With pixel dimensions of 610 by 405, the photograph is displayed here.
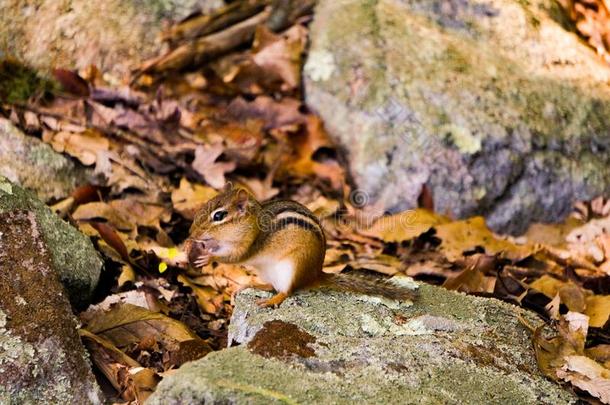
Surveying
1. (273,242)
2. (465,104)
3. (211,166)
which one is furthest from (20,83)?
(465,104)

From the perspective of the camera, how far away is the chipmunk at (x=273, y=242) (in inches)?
148

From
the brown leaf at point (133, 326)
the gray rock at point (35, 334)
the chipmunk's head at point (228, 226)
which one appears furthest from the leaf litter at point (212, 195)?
the chipmunk's head at point (228, 226)

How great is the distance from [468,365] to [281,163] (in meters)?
2.93

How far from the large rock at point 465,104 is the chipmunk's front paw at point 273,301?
219cm

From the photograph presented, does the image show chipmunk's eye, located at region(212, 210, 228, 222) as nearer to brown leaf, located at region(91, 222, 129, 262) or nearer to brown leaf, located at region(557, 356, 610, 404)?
brown leaf, located at region(91, 222, 129, 262)

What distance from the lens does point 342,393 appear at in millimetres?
2885

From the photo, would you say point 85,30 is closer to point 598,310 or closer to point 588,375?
point 598,310

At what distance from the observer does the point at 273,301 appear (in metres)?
3.65

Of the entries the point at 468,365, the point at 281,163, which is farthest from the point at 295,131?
the point at 468,365

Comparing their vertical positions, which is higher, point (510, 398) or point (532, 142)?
point (510, 398)

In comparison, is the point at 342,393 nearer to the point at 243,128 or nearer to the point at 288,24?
the point at 243,128

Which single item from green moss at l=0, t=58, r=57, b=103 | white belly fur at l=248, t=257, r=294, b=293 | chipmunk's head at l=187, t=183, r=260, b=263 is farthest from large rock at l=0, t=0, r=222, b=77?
white belly fur at l=248, t=257, r=294, b=293

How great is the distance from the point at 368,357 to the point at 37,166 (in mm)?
2730

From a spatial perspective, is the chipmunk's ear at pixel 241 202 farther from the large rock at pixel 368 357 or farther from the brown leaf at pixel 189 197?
the brown leaf at pixel 189 197
